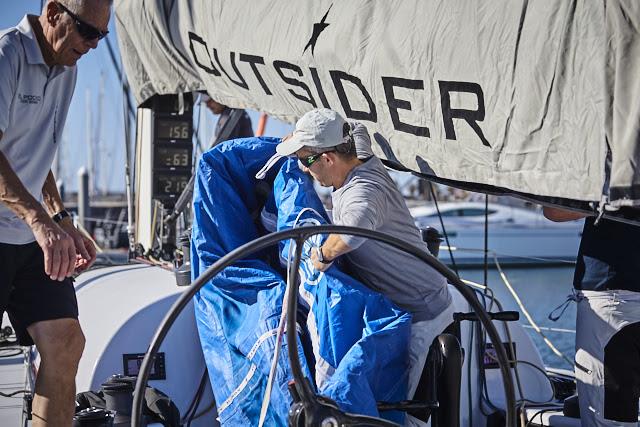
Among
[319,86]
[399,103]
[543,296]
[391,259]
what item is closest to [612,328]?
[391,259]

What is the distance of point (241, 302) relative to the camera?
3.25 m

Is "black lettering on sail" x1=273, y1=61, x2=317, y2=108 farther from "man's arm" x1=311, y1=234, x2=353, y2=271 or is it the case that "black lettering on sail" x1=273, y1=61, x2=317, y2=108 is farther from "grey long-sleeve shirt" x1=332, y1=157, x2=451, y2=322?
"man's arm" x1=311, y1=234, x2=353, y2=271

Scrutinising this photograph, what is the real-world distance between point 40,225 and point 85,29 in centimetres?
59

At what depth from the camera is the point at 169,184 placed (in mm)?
5418

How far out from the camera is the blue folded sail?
9.09 ft

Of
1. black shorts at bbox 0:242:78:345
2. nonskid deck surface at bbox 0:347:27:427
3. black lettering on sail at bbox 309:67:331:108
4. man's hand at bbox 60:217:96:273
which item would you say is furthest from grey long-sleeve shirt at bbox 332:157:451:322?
nonskid deck surface at bbox 0:347:27:427

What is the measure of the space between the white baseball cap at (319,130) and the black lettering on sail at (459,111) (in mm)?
390

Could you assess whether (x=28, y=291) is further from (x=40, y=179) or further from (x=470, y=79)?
(x=470, y=79)

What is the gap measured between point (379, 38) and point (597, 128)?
849 mm

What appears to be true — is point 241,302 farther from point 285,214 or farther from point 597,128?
point 597,128

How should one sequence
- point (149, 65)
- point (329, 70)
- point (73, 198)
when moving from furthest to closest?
point (73, 198)
point (149, 65)
point (329, 70)

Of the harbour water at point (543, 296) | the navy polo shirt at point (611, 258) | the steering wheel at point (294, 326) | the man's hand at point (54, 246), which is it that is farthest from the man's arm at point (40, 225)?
the harbour water at point (543, 296)

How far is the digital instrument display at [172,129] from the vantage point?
17.6ft

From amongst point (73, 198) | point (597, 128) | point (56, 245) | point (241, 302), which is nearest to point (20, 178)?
point (56, 245)
